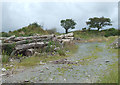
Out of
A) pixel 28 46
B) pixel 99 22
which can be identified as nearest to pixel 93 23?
pixel 99 22

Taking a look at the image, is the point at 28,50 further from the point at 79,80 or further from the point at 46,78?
the point at 79,80

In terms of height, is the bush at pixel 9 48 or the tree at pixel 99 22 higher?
Answer: the tree at pixel 99 22

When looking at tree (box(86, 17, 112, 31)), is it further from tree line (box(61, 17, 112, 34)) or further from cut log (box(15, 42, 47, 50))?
cut log (box(15, 42, 47, 50))

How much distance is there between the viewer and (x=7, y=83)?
2443 millimetres

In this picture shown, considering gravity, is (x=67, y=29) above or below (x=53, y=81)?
above

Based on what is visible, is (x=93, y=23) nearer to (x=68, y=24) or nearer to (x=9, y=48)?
(x=68, y=24)

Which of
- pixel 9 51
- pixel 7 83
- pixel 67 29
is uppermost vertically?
pixel 67 29

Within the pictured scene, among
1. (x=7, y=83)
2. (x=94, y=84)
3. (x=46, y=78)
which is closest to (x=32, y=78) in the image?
(x=46, y=78)

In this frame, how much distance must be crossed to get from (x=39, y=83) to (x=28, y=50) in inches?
130

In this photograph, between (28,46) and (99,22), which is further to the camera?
(99,22)

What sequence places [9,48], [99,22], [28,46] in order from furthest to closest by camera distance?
1. [99,22]
2. [28,46]
3. [9,48]

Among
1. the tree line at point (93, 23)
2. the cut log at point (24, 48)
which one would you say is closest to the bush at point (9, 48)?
the cut log at point (24, 48)

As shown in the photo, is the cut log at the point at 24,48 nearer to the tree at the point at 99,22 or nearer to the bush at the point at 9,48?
the bush at the point at 9,48

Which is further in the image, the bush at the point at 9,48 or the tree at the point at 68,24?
the tree at the point at 68,24
